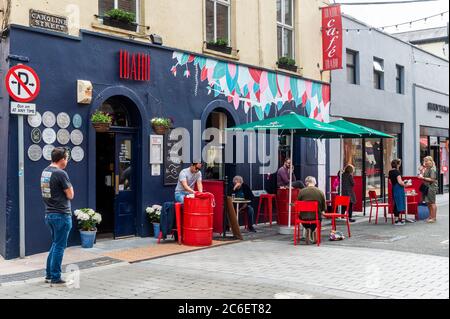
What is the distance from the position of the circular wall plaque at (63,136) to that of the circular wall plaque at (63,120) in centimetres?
9

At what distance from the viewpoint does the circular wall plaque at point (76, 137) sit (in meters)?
9.78

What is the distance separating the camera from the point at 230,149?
13.5 metres

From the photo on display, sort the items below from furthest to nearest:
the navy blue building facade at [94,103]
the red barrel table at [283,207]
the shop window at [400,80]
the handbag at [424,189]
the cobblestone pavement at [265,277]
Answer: the shop window at [400,80]
the handbag at [424,189]
the red barrel table at [283,207]
the navy blue building facade at [94,103]
the cobblestone pavement at [265,277]

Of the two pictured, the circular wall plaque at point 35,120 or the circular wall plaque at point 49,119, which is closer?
the circular wall plaque at point 35,120

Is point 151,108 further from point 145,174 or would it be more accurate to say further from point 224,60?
point 224,60

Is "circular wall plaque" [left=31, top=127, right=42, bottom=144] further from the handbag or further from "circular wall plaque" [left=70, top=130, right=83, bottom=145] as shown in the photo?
the handbag

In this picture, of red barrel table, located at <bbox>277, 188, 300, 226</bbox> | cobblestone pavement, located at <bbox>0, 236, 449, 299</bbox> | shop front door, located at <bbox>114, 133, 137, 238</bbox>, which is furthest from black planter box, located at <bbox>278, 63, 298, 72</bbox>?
cobblestone pavement, located at <bbox>0, 236, 449, 299</bbox>

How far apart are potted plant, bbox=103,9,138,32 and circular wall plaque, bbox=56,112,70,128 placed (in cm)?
208

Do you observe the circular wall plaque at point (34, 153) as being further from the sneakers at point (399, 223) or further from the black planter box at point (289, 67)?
the sneakers at point (399, 223)

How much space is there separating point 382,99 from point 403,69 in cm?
283

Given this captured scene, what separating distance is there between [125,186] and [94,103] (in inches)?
74.0

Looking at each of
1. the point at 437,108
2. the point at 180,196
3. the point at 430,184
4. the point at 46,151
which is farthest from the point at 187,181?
the point at 437,108

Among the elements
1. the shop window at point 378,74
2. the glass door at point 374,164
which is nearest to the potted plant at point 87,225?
the glass door at point 374,164

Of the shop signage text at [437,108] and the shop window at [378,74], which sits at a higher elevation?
the shop window at [378,74]
